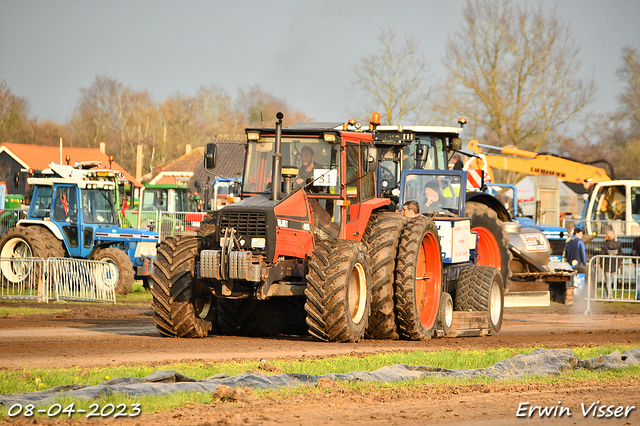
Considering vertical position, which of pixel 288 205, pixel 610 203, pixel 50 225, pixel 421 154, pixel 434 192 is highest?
pixel 421 154

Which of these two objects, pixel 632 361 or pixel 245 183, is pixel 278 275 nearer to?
pixel 245 183

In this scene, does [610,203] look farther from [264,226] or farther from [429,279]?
[264,226]

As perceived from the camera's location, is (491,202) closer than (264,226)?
No

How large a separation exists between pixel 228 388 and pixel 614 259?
15.6 metres

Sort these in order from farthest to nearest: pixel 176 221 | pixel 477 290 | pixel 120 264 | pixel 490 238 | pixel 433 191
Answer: pixel 176 221, pixel 120 264, pixel 490 238, pixel 433 191, pixel 477 290

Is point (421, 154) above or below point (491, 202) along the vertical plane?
above

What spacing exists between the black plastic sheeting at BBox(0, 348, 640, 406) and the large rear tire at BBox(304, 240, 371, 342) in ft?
6.68

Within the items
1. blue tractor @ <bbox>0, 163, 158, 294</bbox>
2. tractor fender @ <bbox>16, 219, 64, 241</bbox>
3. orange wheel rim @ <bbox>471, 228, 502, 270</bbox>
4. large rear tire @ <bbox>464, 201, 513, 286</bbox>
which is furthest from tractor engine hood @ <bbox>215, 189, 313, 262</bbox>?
tractor fender @ <bbox>16, 219, 64, 241</bbox>

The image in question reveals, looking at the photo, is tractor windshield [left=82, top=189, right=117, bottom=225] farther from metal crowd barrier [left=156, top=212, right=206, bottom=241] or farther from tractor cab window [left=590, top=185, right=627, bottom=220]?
tractor cab window [left=590, top=185, right=627, bottom=220]

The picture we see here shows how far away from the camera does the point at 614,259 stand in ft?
64.6

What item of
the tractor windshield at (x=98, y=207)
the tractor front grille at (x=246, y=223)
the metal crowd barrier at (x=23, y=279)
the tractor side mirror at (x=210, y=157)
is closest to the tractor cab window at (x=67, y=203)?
the tractor windshield at (x=98, y=207)

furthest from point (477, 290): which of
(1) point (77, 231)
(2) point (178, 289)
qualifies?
(1) point (77, 231)

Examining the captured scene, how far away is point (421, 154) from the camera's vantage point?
14.3m

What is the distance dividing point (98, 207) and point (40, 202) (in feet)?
5.00
